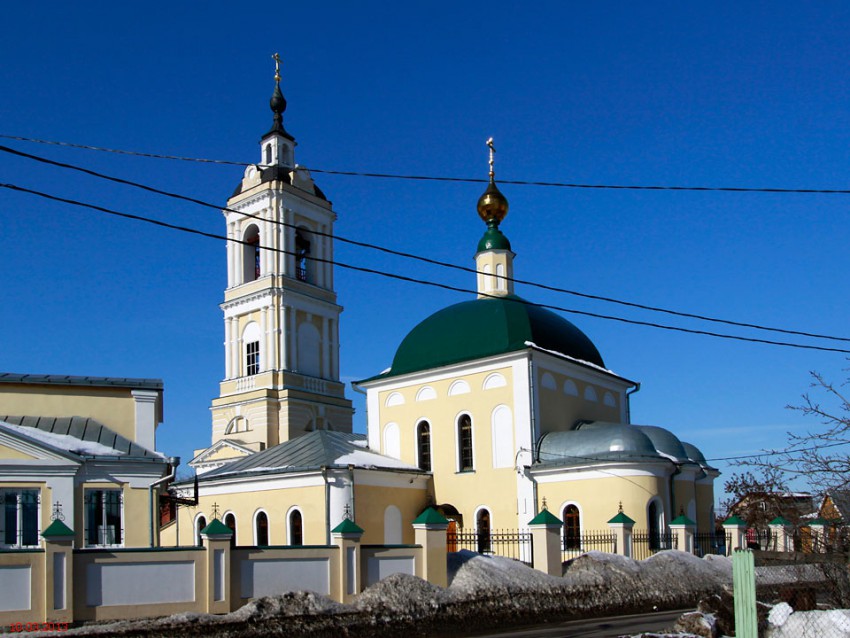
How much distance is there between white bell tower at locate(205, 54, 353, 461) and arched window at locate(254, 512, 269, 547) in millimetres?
12336

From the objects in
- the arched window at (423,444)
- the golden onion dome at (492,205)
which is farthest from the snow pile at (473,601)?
the golden onion dome at (492,205)

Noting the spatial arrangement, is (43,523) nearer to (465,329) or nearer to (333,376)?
(465,329)

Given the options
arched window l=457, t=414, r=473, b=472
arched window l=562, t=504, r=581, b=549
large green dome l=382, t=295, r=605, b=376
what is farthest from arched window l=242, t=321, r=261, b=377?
arched window l=562, t=504, r=581, b=549

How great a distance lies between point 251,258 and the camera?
41000 mm

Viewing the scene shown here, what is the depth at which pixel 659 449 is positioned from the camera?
25469 millimetres

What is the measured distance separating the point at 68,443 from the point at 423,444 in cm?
1286

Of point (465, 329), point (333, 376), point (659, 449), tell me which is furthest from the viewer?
point (333, 376)

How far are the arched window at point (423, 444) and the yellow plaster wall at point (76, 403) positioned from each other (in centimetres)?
1101

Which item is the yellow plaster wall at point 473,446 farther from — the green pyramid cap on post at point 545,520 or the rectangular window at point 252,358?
the rectangular window at point 252,358

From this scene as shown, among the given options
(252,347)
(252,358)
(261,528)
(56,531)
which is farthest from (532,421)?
(252,347)

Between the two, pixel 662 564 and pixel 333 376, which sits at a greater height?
pixel 333 376

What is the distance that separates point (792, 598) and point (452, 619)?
6.19m

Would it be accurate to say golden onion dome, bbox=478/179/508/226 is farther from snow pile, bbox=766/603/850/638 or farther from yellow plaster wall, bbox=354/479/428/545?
snow pile, bbox=766/603/850/638

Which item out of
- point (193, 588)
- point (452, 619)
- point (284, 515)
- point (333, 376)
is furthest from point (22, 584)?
point (333, 376)
